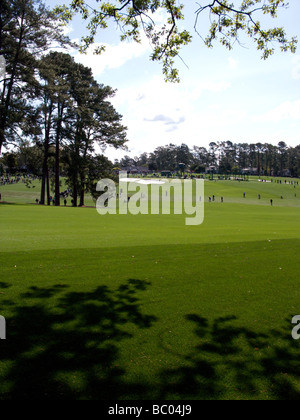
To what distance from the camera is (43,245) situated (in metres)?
10.8

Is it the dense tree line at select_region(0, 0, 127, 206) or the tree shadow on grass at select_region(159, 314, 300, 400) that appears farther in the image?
the dense tree line at select_region(0, 0, 127, 206)

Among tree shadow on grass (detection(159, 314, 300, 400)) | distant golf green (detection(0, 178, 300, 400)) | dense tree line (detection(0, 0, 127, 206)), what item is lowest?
tree shadow on grass (detection(159, 314, 300, 400))

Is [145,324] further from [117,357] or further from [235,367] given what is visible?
[235,367]

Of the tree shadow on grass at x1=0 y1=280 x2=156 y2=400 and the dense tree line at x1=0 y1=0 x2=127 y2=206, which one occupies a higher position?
the dense tree line at x1=0 y1=0 x2=127 y2=206

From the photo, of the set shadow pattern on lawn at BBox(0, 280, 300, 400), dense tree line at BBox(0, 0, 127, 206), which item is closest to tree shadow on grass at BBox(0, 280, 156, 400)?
shadow pattern on lawn at BBox(0, 280, 300, 400)

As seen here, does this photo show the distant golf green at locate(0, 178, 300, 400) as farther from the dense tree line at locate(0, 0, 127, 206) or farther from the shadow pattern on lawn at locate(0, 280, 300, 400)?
the dense tree line at locate(0, 0, 127, 206)

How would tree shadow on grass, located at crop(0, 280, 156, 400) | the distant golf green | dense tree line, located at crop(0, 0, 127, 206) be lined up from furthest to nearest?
1. dense tree line, located at crop(0, 0, 127, 206)
2. the distant golf green
3. tree shadow on grass, located at crop(0, 280, 156, 400)

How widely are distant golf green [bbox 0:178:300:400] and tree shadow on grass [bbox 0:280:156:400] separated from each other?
17 mm

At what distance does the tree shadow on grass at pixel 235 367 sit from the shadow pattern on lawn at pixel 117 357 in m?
0.01

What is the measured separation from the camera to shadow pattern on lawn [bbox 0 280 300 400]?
3.82m

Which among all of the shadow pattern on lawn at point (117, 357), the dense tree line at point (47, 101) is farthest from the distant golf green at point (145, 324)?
the dense tree line at point (47, 101)
